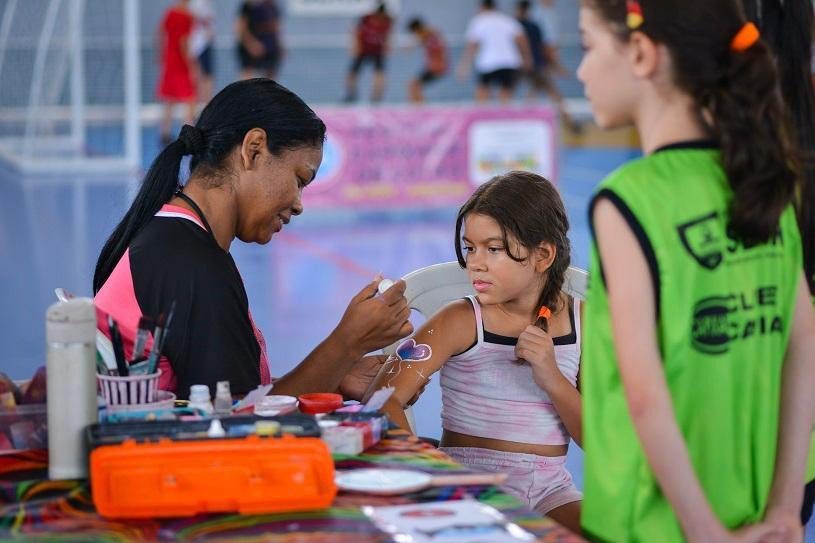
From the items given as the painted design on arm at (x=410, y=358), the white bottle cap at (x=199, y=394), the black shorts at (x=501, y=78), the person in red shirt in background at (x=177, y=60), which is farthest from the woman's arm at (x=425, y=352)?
the black shorts at (x=501, y=78)

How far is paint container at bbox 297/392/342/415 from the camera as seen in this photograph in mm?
1996

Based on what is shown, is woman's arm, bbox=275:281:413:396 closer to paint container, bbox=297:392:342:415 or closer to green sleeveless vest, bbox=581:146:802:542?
paint container, bbox=297:392:342:415

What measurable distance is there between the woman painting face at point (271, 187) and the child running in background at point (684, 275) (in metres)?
0.89

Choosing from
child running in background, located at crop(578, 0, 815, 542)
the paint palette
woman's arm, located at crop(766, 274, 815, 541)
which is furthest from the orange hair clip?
the paint palette

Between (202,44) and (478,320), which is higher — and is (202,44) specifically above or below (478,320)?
above

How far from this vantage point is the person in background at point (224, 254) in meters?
2.23

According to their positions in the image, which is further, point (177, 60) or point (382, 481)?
point (177, 60)

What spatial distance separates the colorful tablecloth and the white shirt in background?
46.5 feet

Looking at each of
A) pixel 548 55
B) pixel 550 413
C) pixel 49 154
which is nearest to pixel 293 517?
pixel 550 413

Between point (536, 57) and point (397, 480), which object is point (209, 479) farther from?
point (536, 57)

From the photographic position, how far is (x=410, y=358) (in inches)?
99.6

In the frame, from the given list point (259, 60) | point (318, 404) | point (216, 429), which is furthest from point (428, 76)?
point (216, 429)

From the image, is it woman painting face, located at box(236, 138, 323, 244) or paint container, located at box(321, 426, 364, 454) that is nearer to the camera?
paint container, located at box(321, 426, 364, 454)

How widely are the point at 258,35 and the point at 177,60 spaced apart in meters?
1.11
